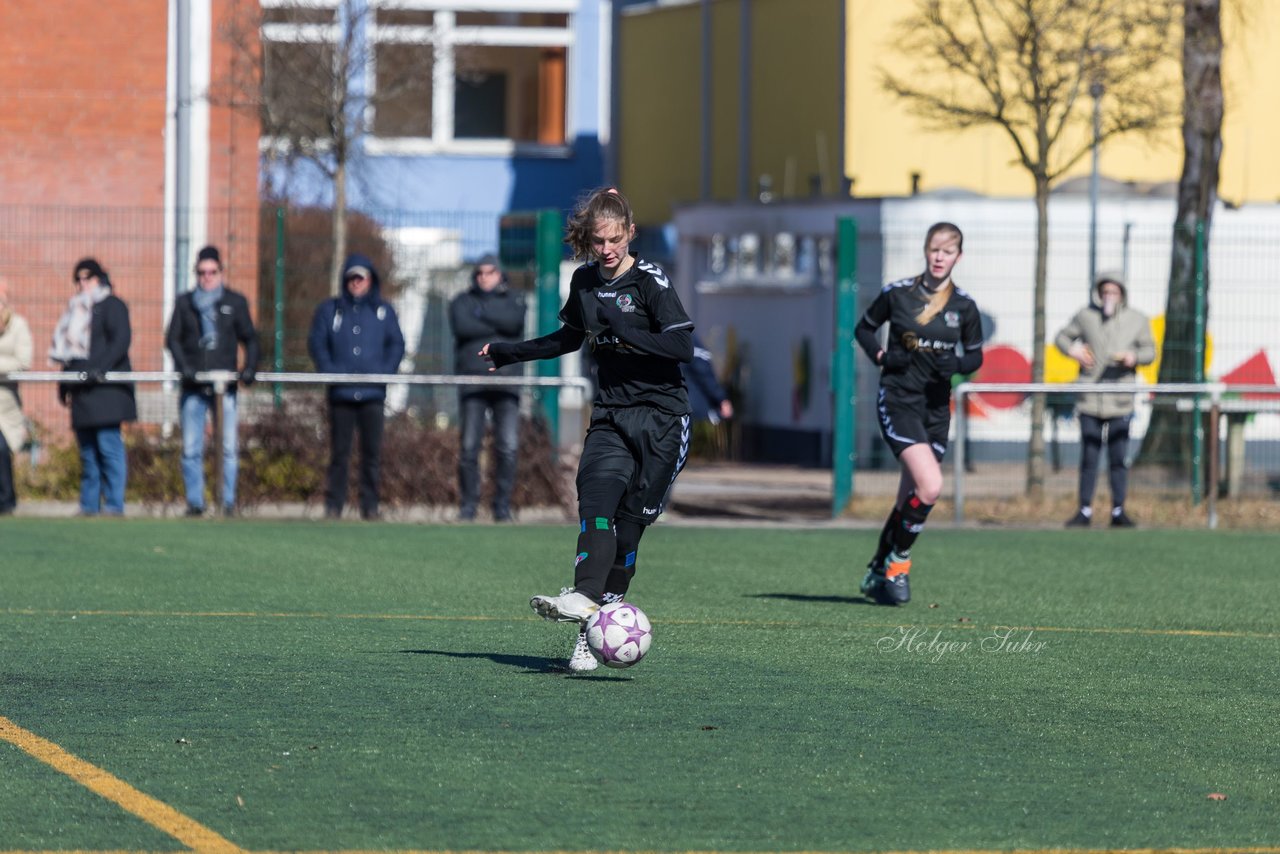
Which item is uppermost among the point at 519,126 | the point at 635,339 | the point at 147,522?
the point at 519,126

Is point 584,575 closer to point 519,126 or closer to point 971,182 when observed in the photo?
point 971,182

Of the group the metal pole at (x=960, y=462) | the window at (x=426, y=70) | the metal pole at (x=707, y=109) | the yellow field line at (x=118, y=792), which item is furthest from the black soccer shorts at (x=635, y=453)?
the metal pole at (x=707, y=109)

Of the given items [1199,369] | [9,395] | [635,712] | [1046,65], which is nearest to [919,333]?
[635,712]

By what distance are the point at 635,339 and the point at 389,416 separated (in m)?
9.51

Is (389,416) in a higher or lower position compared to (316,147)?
lower

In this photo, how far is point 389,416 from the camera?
17250 millimetres

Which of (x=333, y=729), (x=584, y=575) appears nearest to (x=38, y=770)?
(x=333, y=729)

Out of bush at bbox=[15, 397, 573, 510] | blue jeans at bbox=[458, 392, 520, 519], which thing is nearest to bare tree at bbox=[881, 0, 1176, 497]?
bush at bbox=[15, 397, 573, 510]

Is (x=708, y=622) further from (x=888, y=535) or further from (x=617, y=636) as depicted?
(x=617, y=636)

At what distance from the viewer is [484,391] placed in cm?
1636

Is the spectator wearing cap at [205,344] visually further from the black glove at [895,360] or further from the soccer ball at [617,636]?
the soccer ball at [617,636]

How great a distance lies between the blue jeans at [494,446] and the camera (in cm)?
1628

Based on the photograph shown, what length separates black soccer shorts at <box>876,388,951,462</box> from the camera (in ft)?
36.1

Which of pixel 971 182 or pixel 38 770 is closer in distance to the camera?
pixel 38 770
